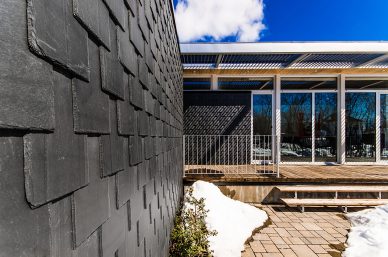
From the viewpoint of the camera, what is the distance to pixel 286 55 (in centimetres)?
534

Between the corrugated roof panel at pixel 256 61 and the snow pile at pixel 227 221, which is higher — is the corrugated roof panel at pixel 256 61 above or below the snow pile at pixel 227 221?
above

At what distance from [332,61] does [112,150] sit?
21.9 ft

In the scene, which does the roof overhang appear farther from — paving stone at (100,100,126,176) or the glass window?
paving stone at (100,100,126,176)

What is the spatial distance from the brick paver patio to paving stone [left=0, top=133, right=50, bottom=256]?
3247 mm

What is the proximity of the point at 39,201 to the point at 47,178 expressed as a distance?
0.13 ft

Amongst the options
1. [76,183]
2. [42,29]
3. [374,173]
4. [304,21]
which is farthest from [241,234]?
[304,21]

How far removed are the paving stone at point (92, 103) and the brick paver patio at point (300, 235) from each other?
312cm

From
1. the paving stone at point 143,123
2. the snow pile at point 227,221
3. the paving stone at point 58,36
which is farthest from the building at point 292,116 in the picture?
the paving stone at point 58,36

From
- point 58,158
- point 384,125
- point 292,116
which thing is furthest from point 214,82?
point 58,158

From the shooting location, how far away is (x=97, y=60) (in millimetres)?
639

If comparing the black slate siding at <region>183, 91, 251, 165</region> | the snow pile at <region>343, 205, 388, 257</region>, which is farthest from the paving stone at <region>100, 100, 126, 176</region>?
the black slate siding at <region>183, 91, 251, 165</region>

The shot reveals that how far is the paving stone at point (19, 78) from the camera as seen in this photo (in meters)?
0.32

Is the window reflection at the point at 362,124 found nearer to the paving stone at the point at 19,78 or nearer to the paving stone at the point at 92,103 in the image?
the paving stone at the point at 92,103

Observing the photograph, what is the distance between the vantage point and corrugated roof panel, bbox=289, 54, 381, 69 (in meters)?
5.40
